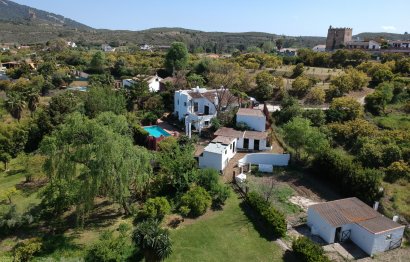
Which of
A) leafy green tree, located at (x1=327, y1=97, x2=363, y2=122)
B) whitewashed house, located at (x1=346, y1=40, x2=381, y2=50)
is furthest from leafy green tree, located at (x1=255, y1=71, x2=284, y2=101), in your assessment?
whitewashed house, located at (x1=346, y1=40, x2=381, y2=50)

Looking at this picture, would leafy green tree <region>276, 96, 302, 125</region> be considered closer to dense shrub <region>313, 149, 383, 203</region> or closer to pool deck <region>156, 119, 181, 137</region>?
dense shrub <region>313, 149, 383, 203</region>

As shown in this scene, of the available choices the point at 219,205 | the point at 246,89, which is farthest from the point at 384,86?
the point at 219,205

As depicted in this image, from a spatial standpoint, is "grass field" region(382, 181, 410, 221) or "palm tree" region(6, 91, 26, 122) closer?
"grass field" region(382, 181, 410, 221)

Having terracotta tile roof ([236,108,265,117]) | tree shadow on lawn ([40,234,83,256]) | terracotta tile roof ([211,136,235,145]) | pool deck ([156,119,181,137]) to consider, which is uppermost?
terracotta tile roof ([236,108,265,117])

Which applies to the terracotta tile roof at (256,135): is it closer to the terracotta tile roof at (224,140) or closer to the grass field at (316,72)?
the terracotta tile roof at (224,140)

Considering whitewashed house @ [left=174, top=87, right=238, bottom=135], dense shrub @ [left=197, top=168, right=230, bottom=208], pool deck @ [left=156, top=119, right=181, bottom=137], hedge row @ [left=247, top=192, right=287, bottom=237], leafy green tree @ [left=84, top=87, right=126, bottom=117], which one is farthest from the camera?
whitewashed house @ [left=174, top=87, right=238, bottom=135]

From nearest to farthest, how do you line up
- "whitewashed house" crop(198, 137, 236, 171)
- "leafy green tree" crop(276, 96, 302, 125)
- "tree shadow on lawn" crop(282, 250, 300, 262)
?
"tree shadow on lawn" crop(282, 250, 300, 262) < "whitewashed house" crop(198, 137, 236, 171) < "leafy green tree" crop(276, 96, 302, 125)

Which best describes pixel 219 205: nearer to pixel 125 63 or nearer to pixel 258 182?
pixel 258 182

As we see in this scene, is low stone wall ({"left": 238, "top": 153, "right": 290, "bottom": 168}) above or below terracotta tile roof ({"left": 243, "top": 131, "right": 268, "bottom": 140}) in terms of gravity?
below
